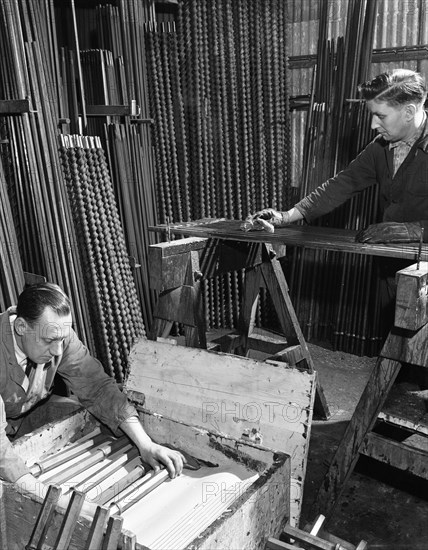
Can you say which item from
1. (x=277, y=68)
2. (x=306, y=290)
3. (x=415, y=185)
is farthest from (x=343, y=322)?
(x=277, y=68)

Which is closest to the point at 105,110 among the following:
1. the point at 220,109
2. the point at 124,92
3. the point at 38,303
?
the point at 124,92

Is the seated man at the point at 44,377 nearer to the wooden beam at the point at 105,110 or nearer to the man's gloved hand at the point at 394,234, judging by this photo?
the man's gloved hand at the point at 394,234

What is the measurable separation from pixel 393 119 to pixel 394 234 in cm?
58

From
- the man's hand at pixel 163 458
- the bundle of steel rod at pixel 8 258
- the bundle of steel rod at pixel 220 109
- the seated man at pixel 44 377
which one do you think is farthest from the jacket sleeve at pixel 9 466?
the bundle of steel rod at pixel 220 109

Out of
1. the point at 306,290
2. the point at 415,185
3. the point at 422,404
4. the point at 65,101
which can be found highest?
the point at 65,101

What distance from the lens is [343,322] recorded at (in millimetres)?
4113

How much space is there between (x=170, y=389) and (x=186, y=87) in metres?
2.61

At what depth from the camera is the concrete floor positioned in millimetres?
2166

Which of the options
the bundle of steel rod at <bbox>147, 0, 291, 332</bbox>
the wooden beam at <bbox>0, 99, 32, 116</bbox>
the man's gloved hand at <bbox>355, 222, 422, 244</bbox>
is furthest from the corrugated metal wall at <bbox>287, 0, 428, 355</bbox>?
the wooden beam at <bbox>0, 99, 32, 116</bbox>

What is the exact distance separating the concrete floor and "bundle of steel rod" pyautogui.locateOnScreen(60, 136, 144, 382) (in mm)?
1288

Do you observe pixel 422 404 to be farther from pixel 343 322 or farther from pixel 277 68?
pixel 277 68

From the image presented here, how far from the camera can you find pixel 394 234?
7.44 ft

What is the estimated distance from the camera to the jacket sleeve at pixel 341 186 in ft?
9.48

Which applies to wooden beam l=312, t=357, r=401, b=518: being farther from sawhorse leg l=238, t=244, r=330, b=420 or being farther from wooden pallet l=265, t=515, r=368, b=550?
sawhorse leg l=238, t=244, r=330, b=420
